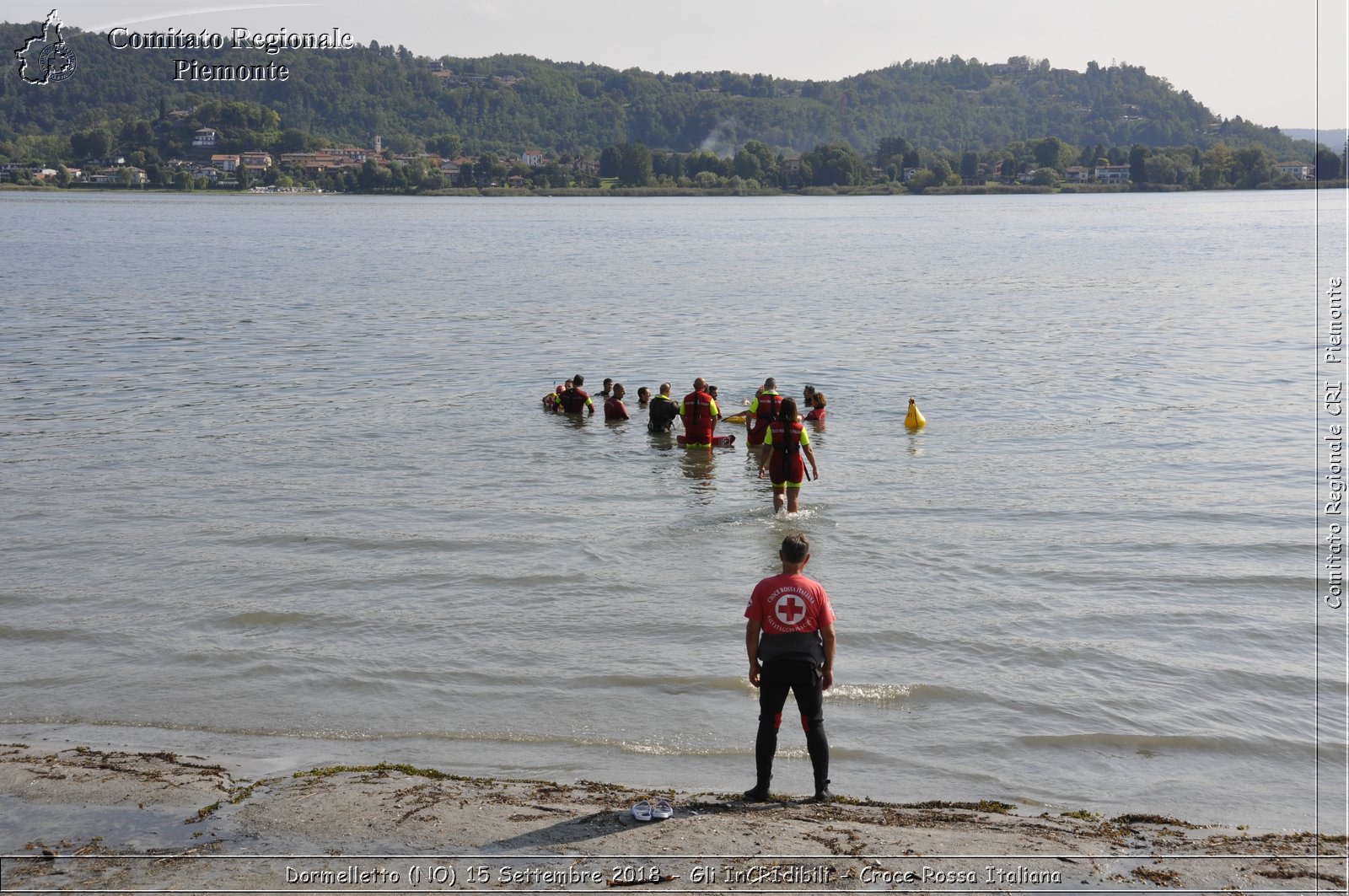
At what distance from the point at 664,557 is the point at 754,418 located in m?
5.45

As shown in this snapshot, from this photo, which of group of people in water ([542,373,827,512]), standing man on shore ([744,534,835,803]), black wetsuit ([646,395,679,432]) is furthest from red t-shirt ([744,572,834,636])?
black wetsuit ([646,395,679,432])

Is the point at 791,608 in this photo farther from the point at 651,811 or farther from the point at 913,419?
the point at 913,419

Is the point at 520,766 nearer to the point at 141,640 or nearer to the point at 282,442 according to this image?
the point at 141,640

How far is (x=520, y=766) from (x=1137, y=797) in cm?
435

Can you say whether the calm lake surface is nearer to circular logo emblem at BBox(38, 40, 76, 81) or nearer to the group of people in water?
the group of people in water

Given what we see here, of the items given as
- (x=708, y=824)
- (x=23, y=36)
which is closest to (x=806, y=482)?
(x=708, y=824)

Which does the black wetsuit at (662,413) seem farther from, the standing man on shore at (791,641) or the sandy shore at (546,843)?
the standing man on shore at (791,641)

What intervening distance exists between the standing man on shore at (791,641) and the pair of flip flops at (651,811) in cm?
68

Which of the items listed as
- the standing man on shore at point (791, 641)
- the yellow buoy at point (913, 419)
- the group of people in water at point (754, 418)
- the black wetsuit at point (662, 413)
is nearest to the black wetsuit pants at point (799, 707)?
the standing man on shore at point (791, 641)

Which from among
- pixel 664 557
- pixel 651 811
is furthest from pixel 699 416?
pixel 651 811

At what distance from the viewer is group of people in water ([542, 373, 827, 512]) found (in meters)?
14.6

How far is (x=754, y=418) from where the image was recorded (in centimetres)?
1844

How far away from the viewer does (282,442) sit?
19672 millimetres

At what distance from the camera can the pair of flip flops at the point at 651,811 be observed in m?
6.95
